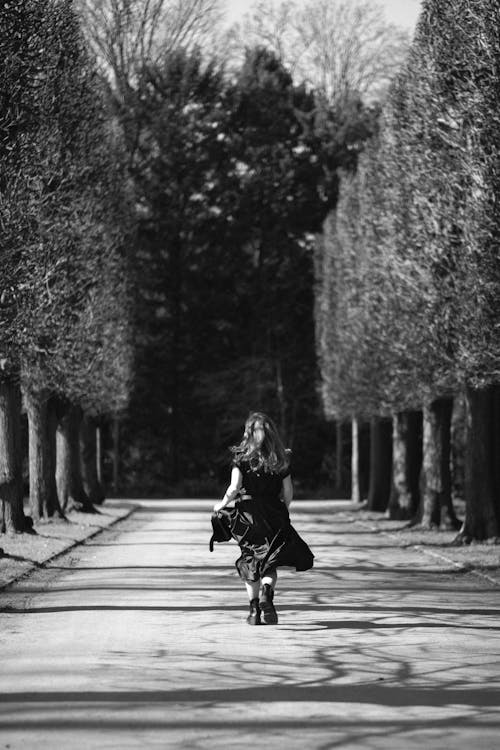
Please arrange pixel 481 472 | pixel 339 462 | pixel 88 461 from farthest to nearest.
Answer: pixel 339 462 < pixel 88 461 < pixel 481 472

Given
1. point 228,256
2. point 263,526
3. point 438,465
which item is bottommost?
point 263,526

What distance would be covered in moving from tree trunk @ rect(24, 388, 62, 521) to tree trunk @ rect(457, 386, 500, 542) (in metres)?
10.2

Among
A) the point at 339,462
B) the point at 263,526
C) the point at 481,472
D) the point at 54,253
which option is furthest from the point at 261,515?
the point at 339,462

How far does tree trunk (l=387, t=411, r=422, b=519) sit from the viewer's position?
127 ft

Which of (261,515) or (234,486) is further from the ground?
(234,486)

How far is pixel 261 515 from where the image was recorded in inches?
541

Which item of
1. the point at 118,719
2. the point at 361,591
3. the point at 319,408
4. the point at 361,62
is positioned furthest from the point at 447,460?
the point at 361,62

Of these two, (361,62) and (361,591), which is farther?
(361,62)

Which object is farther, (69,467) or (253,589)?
(69,467)

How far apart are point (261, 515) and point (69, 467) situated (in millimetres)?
26859

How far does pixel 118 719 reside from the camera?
8.53 meters

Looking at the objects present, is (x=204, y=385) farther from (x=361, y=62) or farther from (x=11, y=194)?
(x=11, y=194)

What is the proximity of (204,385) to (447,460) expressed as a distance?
39253 millimetres

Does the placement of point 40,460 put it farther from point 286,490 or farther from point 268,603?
point 268,603
